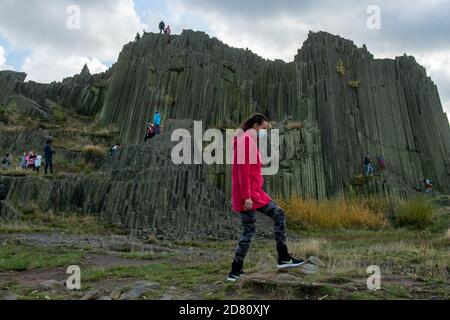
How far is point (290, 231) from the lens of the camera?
72.7ft

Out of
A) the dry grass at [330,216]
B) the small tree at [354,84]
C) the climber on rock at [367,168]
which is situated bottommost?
the dry grass at [330,216]

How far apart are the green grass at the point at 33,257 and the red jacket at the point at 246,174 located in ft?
17.5

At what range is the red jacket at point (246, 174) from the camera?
6.86 m

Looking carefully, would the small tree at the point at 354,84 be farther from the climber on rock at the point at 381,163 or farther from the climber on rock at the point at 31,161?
the climber on rock at the point at 31,161

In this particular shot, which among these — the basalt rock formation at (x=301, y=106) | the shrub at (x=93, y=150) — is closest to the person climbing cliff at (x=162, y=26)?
the basalt rock formation at (x=301, y=106)

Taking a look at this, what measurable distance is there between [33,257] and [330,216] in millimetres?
16313

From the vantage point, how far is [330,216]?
24.6 meters

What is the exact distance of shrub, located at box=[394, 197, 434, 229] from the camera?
2322cm

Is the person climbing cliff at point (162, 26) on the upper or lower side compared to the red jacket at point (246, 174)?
upper

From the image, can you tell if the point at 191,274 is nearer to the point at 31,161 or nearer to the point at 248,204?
the point at 248,204
